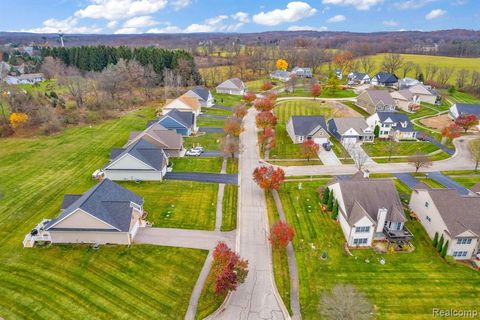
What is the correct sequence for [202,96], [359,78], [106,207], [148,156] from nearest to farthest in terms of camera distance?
[106,207], [148,156], [202,96], [359,78]

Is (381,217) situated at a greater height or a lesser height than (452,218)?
lesser

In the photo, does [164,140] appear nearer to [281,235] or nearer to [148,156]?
[148,156]

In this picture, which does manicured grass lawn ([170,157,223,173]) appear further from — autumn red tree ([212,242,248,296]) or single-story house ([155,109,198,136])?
autumn red tree ([212,242,248,296])

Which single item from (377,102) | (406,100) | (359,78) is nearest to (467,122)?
(377,102)

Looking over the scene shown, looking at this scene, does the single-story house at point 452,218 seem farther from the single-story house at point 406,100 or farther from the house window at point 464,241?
the single-story house at point 406,100

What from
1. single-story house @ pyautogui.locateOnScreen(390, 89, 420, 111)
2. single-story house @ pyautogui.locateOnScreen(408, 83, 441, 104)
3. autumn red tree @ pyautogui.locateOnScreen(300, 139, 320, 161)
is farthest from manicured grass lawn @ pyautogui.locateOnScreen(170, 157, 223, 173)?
single-story house @ pyautogui.locateOnScreen(408, 83, 441, 104)

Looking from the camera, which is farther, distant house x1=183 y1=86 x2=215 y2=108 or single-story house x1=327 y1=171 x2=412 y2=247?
distant house x1=183 y1=86 x2=215 y2=108
